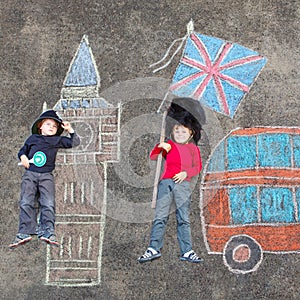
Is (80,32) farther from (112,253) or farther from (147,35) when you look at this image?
(112,253)

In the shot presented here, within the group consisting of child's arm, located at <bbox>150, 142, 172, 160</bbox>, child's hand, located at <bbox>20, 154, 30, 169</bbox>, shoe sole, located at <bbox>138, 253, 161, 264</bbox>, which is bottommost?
shoe sole, located at <bbox>138, 253, 161, 264</bbox>

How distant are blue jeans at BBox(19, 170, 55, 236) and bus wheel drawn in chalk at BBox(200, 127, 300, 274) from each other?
1.58 metres

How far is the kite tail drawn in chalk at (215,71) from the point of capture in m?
5.73

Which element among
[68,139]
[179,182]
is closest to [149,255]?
[179,182]

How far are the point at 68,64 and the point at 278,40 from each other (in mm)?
2413

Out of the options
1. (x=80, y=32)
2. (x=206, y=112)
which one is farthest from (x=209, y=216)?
(x=80, y=32)

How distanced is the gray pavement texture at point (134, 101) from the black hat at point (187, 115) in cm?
13

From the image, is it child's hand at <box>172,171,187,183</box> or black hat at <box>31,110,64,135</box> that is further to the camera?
black hat at <box>31,110,64,135</box>

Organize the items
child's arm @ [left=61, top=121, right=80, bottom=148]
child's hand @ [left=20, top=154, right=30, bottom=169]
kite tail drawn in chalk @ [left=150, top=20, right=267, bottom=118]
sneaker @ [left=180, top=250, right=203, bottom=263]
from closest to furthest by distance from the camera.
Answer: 1. sneaker @ [left=180, top=250, right=203, bottom=263]
2. child's hand @ [left=20, top=154, right=30, bottom=169]
3. child's arm @ [left=61, top=121, right=80, bottom=148]
4. kite tail drawn in chalk @ [left=150, top=20, right=267, bottom=118]

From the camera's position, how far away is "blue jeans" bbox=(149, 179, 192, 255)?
5.36 metres

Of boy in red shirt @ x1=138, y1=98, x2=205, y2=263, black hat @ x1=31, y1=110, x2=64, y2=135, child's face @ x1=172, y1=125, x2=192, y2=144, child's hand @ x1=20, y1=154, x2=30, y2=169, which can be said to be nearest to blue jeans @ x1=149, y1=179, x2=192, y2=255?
boy in red shirt @ x1=138, y1=98, x2=205, y2=263

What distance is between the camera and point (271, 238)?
5.33 m

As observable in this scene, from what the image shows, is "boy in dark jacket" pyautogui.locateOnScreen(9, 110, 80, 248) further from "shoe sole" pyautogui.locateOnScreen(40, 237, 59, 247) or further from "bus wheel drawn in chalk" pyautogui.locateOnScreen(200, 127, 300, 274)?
"bus wheel drawn in chalk" pyautogui.locateOnScreen(200, 127, 300, 274)

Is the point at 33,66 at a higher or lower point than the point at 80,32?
lower
